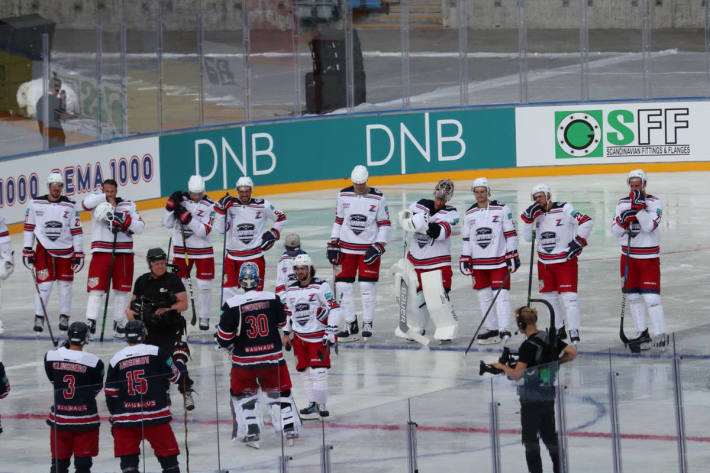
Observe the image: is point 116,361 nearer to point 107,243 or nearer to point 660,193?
point 107,243

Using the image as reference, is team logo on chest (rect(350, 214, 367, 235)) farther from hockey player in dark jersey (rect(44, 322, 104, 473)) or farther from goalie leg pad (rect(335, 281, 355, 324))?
hockey player in dark jersey (rect(44, 322, 104, 473))

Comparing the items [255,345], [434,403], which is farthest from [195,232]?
[434,403]

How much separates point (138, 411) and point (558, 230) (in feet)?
19.4

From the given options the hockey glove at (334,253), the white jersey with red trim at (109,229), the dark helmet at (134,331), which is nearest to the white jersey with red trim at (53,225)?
the white jersey with red trim at (109,229)

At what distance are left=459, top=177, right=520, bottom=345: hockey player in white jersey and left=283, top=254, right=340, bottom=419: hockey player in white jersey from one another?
3.21 m

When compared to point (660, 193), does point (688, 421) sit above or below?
below

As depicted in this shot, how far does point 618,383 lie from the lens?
8.39m

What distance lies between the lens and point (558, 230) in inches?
547

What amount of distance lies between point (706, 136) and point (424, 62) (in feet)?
17.5

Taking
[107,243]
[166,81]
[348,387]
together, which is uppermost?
[166,81]

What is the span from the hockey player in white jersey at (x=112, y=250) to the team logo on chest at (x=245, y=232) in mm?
978

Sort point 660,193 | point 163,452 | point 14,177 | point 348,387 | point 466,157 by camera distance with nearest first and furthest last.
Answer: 1. point 163,452
2. point 348,387
3. point 14,177
4. point 660,193
5. point 466,157

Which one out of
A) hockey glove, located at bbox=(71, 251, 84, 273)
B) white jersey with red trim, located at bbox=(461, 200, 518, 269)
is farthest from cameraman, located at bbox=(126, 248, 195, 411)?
white jersey with red trim, located at bbox=(461, 200, 518, 269)

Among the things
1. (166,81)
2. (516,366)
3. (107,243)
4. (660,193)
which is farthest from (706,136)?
(516,366)
